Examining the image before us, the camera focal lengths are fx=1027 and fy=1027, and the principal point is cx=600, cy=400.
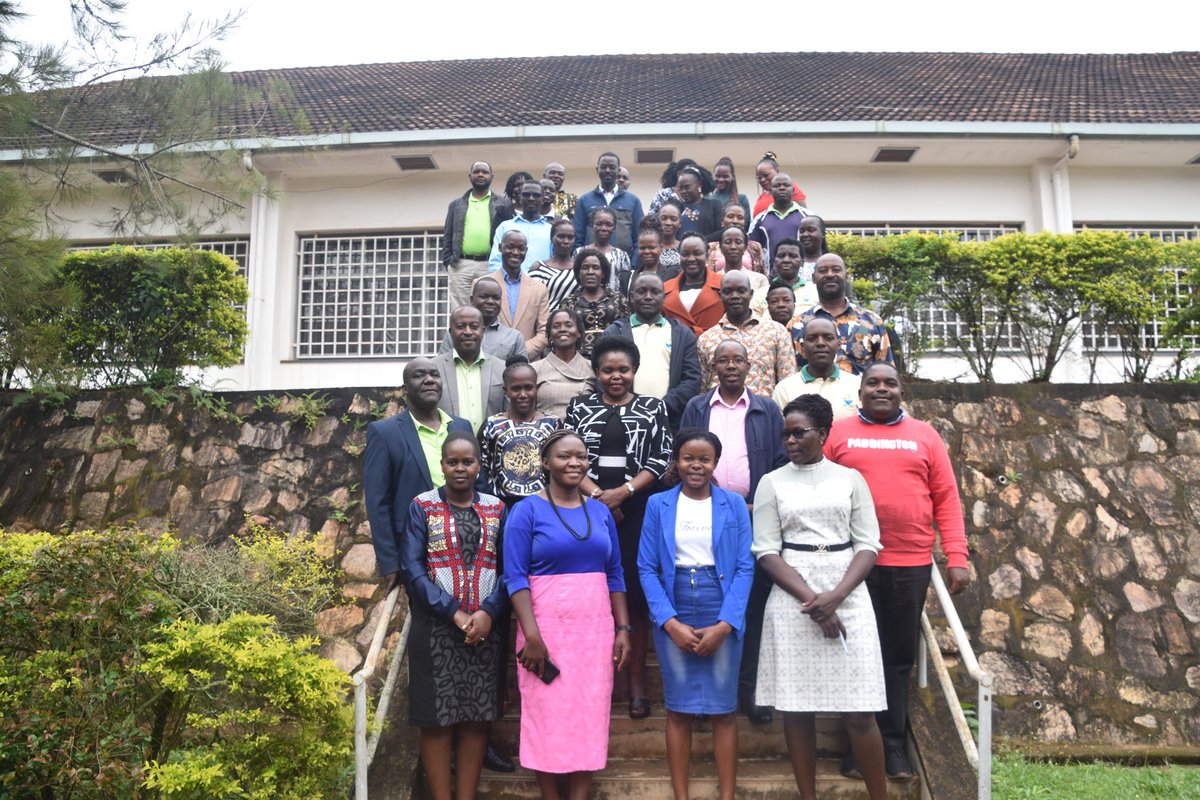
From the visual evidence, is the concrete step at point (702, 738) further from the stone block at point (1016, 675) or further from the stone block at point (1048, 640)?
the stone block at point (1048, 640)

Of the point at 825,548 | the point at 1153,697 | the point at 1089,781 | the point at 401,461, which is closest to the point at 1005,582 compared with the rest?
the point at 1153,697

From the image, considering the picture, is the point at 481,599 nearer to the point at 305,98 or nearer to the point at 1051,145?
the point at 1051,145

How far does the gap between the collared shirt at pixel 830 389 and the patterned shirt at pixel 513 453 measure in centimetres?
124

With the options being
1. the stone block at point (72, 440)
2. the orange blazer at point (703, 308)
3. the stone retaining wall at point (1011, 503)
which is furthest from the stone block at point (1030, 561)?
the stone block at point (72, 440)

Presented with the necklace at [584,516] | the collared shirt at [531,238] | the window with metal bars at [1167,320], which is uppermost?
the collared shirt at [531,238]

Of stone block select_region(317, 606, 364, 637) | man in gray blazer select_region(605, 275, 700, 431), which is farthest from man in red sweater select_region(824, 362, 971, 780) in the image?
stone block select_region(317, 606, 364, 637)

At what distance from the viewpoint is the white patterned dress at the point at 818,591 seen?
174 inches

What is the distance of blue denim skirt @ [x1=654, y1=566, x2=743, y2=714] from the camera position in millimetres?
4480

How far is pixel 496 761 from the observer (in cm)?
500

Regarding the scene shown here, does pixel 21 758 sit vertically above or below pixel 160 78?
below

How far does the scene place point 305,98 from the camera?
579 inches

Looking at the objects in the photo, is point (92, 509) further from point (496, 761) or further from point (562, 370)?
point (496, 761)

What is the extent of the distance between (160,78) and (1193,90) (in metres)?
12.3

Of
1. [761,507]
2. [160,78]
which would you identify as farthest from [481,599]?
[160,78]
